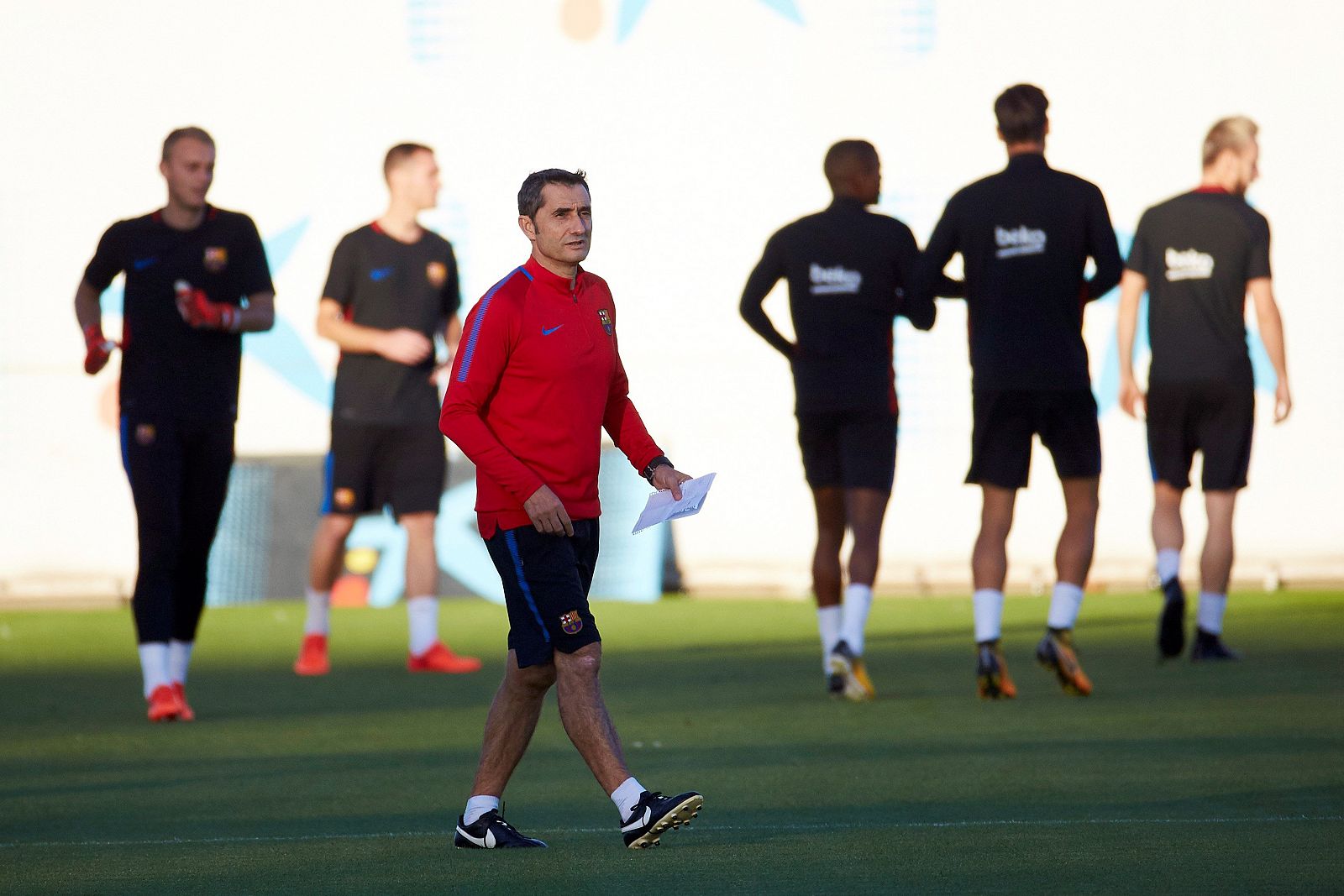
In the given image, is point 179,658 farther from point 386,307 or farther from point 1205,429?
point 1205,429

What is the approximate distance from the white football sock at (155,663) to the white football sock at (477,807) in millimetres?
3087

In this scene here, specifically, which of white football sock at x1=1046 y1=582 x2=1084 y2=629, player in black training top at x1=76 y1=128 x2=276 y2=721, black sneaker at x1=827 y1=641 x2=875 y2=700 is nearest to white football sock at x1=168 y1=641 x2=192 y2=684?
player in black training top at x1=76 y1=128 x2=276 y2=721

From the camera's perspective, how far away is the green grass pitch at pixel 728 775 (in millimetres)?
4379

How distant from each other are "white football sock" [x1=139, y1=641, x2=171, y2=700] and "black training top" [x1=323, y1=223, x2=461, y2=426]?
6.50 feet

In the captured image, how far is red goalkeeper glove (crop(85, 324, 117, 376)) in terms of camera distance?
736 centimetres

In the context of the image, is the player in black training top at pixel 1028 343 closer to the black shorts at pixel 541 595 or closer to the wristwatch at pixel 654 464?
the wristwatch at pixel 654 464

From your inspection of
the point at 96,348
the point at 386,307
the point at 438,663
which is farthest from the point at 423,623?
the point at 96,348

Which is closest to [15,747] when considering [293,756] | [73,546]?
[293,756]

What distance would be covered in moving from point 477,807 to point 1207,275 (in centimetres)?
525

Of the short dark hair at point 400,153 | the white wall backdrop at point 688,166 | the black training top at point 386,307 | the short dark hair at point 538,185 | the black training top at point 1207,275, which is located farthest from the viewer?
the white wall backdrop at point 688,166

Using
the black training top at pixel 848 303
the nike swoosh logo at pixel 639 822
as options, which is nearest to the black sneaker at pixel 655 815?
the nike swoosh logo at pixel 639 822

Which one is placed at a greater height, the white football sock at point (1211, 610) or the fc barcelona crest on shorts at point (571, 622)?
the fc barcelona crest on shorts at point (571, 622)

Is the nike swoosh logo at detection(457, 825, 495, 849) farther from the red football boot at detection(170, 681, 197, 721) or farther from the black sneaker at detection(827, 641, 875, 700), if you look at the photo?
the black sneaker at detection(827, 641, 875, 700)

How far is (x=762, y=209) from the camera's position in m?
13.1
